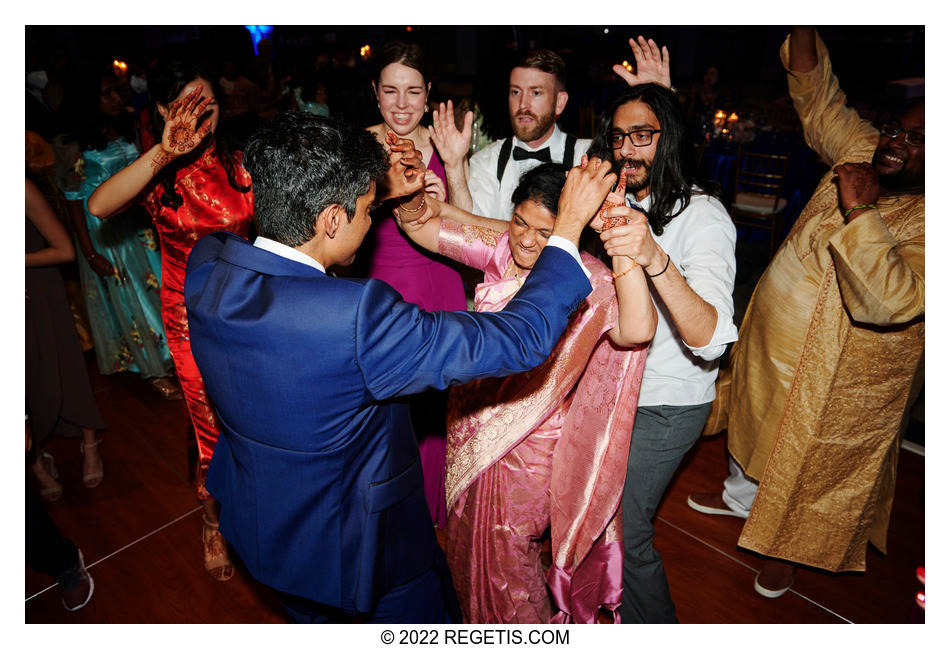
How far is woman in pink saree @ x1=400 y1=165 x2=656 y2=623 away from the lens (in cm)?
148

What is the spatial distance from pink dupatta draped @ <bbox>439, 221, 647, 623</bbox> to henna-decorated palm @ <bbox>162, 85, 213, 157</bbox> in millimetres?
971

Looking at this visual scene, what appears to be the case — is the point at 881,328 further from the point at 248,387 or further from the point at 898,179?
the point at 248,387

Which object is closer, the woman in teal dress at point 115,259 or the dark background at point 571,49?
the woman in teal dress at point 115,259

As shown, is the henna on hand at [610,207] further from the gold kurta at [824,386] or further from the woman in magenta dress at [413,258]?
the woman in magenta dress at [413,258]

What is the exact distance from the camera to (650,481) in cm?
164

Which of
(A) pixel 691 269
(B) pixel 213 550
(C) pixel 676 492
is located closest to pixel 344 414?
(A) pixel 691 269

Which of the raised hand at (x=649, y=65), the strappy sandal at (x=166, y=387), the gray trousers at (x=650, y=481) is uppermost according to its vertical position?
the raised hand at (x=649, y=65)

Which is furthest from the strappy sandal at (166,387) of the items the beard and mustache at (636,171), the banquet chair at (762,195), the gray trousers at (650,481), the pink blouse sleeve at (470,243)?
the banquet chair at (762,195)

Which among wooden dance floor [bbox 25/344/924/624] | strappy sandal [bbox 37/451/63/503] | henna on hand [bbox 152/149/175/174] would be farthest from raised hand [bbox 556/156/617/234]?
strappy sandal [bbox 37/451/63/503]

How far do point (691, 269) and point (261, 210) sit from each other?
1003 mm

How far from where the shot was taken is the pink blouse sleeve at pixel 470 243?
1764 mm

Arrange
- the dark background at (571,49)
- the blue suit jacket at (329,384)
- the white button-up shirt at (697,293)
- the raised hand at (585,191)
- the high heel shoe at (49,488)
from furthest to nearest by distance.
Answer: the dark background at (571,49)
the high heel shoe at (49,488)
the white button-up shirt at (697,293)
the raised hand at (585,191)
the blue suit jacket at (329,384)

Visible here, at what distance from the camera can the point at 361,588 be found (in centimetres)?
127

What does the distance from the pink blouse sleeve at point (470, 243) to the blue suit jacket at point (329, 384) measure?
24.0 inches
